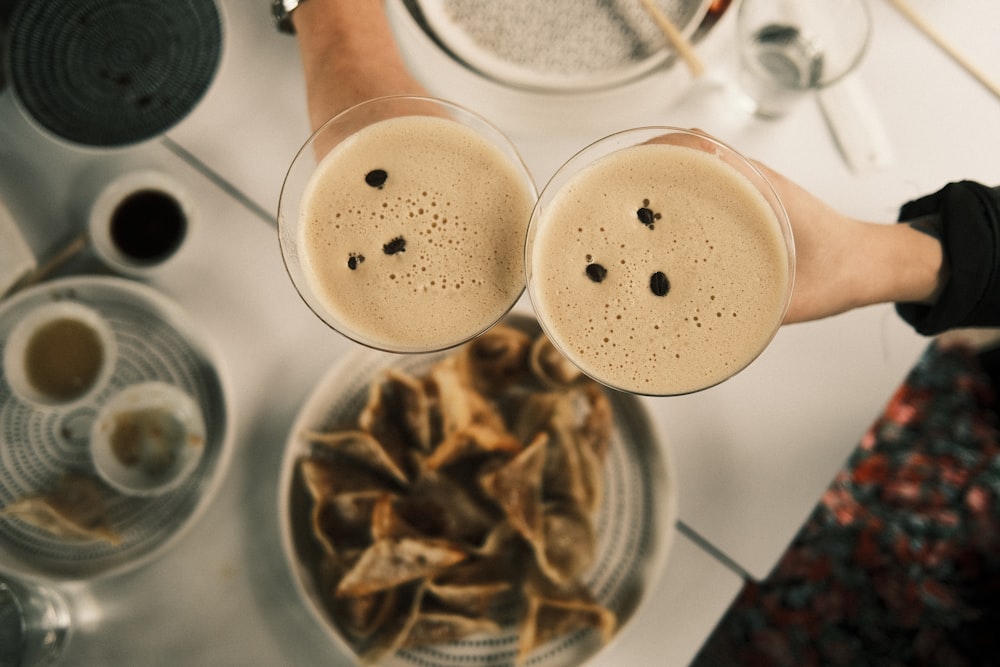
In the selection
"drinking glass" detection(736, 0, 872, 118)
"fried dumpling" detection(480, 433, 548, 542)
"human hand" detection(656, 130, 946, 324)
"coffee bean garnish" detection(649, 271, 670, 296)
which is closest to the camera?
"coffee bean garnish" detection(649, 271, 670, 296)

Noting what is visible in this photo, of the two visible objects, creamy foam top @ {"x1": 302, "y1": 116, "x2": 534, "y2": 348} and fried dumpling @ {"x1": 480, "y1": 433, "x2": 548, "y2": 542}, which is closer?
creamy foam top @ {"x1": 302, "y1": 116, "x2": 534, "y2": 348}

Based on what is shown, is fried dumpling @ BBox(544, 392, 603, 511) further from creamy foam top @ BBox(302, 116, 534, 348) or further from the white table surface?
creamy foam top @ BBox(302, 116, 534, 348)

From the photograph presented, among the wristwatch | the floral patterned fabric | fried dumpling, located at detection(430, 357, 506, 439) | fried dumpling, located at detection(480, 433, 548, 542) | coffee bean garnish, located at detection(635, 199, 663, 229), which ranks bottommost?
the floral patterned fabric

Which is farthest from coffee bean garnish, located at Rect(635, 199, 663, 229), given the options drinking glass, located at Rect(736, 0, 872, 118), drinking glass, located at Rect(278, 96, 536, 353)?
drinking glass, located at Rect(736, 0, 872, 118)

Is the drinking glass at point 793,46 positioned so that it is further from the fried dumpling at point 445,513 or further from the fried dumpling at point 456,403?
the fried dumpling at point 445,513

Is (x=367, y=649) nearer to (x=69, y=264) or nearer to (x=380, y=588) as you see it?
(x=380, y=588)

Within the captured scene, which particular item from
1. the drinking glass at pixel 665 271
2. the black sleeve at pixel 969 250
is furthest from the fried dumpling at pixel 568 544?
the black sleeve at pixel 969 250
